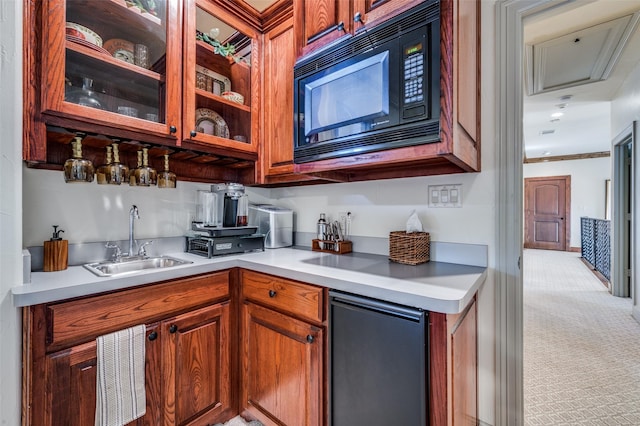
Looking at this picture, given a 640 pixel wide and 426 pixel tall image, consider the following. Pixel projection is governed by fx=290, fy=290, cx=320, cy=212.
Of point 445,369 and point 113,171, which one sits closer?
point 445,369

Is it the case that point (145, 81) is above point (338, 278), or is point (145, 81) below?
above

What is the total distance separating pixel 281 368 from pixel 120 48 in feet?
5.75

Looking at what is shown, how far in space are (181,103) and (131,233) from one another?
0.78 m

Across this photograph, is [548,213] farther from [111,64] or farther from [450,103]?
[111,64]

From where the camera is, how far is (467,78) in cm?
122

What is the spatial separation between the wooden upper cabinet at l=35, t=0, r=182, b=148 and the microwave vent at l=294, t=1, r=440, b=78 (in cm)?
70

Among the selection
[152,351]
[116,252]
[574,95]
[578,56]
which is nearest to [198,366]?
[152,351]

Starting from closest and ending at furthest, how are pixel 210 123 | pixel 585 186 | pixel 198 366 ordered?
pixel 198 366 < pixel 210 123 < pixel 585 186

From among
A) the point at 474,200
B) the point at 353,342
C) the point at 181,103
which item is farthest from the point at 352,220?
the point at 181,103

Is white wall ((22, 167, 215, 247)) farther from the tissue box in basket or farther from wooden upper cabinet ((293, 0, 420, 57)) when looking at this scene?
the tissue box in basket

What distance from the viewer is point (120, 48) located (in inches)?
57.4

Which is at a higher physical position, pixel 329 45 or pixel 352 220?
pixel 329 45

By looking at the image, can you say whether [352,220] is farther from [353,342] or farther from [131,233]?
[131,233]

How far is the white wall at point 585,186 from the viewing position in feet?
23.9
